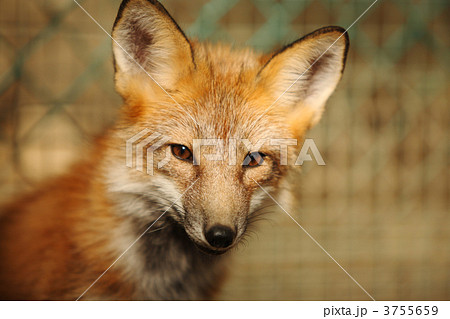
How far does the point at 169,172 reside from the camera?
0.76 metres

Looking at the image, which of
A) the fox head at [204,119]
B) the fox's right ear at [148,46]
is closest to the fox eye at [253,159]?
the fox head at [204,119]

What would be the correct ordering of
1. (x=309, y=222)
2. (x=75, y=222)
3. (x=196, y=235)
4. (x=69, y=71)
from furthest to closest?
(x=309, y=222), (x=69, y=71), (x=75, y=222), (x=196, y=235)

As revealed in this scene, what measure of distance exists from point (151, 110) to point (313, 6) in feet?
3.54

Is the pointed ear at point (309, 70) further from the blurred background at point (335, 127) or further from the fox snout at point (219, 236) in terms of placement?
the blurred background at point (335, 127)

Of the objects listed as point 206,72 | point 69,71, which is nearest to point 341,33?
point 206,72

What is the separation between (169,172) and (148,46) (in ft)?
0.91

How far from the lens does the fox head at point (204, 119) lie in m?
0.72

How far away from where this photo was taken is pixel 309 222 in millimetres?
1805

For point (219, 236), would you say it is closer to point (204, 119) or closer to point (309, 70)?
point (204, 119)

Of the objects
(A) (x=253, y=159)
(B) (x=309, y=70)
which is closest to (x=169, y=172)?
(A) (x=253, y=159)

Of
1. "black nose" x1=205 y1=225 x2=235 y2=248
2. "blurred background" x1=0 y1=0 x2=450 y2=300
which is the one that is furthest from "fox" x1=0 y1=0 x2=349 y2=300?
"blurred background" x1=0 y1=0 x2=450 y2=300

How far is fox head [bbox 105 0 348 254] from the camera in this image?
725mm

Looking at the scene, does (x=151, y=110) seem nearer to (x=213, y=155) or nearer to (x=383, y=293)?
(x=213, y=155)

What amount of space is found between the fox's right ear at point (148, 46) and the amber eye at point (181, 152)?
0.14 metres
